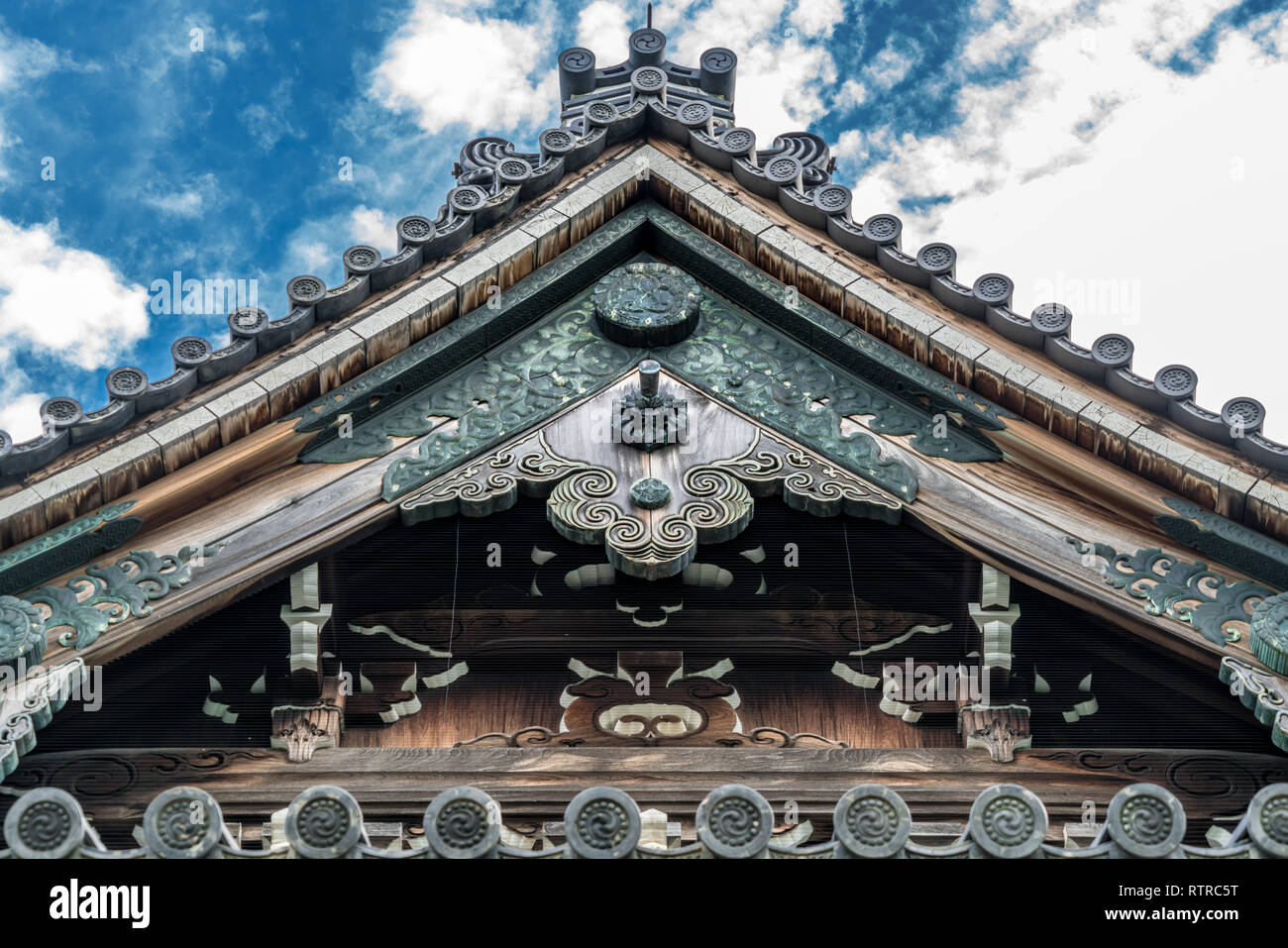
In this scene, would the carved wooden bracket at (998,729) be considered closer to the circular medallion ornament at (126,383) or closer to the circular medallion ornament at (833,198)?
the circular medallion ornament at (833,198)

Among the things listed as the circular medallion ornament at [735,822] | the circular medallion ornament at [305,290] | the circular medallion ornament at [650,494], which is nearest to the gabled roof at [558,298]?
the circular medallion ornament at [305,290]

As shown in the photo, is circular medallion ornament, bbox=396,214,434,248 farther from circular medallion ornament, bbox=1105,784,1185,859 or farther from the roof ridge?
circular medallion ornament, bbox=1105,784,1185,859

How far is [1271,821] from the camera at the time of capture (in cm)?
709

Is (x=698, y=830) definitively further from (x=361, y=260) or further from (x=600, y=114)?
(x=600, y=114)

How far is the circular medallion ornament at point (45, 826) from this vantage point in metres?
6.98

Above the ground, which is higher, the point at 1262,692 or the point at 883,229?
the point at 883,229

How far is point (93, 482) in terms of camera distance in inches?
358

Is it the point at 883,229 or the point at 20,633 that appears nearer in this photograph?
the point at 20,633

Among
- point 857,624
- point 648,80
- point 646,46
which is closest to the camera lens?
point 857,624

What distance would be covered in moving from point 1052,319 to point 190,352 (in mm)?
4685

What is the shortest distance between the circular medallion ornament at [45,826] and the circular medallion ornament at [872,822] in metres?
3.00

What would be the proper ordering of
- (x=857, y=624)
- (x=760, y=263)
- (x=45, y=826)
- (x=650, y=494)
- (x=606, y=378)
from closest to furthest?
1. (x=45, y=826)
2. (x=650, y=494)
3. (x=857, y=624)
4. (x=606, y=378)
5. (x=760, y=263)

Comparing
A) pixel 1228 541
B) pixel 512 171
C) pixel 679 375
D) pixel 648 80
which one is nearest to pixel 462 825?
pixel 679 375

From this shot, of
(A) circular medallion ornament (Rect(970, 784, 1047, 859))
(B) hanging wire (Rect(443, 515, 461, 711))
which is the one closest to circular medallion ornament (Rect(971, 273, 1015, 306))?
(B) hanging wire (Rect(443, 515, 461, 711))
